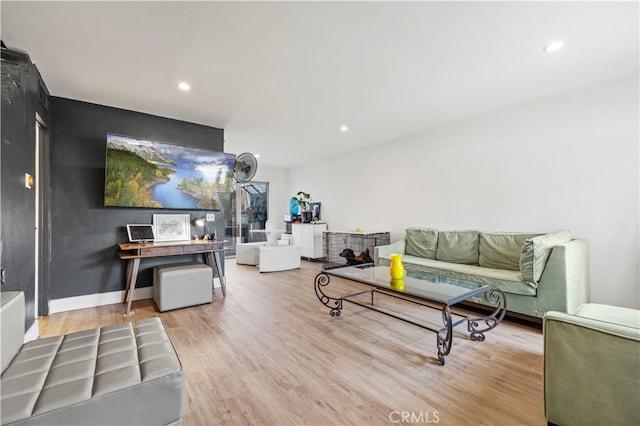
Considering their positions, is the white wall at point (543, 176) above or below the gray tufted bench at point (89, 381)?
above

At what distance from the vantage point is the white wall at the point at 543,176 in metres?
2.92

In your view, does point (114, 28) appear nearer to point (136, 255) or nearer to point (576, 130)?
point (136, 255)

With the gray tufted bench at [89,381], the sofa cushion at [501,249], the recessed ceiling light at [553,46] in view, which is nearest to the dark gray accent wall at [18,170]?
the gray tufted bench at [89,381]

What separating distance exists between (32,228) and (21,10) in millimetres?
1859

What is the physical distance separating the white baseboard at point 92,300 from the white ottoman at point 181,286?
0.42 m

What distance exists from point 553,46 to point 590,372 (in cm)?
255

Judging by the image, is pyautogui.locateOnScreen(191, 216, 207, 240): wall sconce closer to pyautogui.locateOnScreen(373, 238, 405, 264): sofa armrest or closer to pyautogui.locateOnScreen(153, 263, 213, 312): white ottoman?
pyautogui.locateOnScreen(153, 263, 213, 312): white ottoman

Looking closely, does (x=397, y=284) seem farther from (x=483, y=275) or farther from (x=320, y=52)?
(x=320, y=52)

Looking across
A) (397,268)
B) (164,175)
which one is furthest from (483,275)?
(164,175)

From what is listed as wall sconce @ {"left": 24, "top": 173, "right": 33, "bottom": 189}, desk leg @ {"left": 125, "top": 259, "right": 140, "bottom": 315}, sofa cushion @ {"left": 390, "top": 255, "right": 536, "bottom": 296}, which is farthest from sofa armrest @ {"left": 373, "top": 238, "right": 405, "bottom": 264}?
wall sconce @ {"left": 24, "top": 173, "right": 33, "bottom": 189}

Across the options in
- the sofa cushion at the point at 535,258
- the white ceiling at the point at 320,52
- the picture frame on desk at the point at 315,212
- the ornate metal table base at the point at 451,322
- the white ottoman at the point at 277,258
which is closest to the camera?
the white ceiling at the point at 320,52

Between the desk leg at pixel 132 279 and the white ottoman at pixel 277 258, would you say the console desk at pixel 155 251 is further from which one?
the white ottoman at pixel 277 258

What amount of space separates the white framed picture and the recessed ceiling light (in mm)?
4535

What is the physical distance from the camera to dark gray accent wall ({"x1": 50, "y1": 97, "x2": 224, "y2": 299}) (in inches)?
130
